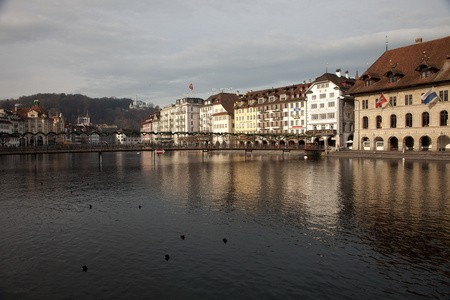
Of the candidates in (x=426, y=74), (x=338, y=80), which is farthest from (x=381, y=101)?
(x=338, y=80)

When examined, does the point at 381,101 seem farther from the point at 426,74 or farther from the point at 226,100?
the point at 226,100

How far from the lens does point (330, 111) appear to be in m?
99.9

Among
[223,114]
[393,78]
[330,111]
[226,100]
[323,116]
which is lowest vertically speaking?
[323,116]

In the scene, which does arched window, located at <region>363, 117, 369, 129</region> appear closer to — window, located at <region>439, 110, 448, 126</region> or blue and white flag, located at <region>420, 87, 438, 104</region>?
blue and white flag, located at <region>420, 87, 438, 104</region>

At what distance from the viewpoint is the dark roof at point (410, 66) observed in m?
70.9

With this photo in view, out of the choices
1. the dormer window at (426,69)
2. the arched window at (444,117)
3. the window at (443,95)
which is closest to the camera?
the window at (443,95)

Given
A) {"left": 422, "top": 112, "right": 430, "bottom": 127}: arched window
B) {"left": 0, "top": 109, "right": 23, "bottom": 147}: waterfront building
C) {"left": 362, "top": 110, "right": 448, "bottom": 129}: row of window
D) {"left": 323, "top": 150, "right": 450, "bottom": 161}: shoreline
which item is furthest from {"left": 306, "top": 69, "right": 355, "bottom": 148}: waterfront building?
{"left": 0, "top": 109, "right": 23, "bottom": 147}: waterfront building

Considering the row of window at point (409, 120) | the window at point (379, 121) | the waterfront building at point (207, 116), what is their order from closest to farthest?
the row of window at point (409, 120) → the window at point (379, 121) → the waterfront building at point (207, 116)

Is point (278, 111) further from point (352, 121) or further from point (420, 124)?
point (420, 124)

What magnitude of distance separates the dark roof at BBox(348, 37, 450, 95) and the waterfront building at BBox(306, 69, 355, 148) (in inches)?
405

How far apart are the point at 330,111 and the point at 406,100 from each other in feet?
84.5

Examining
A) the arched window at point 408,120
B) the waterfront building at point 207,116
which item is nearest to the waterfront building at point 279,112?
the waterfront building at point 207,116

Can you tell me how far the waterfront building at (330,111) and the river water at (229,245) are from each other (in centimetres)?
6562

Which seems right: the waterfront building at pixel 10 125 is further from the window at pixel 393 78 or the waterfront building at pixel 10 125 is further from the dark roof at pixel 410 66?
the window at pixel 393 78
